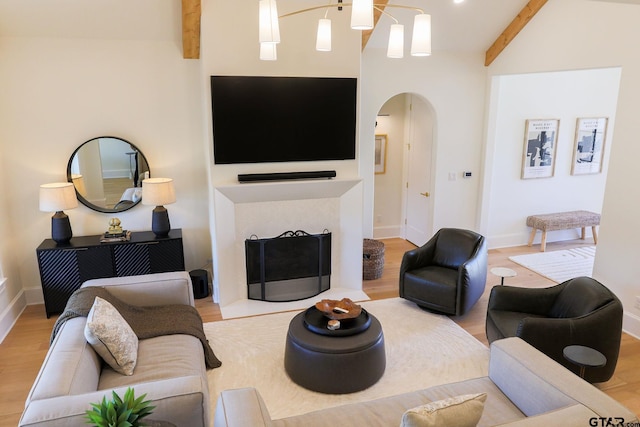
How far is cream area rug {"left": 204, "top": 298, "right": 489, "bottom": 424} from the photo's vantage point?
337cm

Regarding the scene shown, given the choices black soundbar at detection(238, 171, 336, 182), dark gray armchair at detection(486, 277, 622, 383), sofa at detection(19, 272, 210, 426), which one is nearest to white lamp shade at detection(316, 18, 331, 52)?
black soundbar at detection(238, 171, 336, 182)

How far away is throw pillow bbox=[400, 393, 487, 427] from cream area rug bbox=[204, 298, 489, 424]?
1426mm

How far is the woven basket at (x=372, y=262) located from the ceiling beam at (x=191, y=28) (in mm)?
3080

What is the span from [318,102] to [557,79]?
411 cm

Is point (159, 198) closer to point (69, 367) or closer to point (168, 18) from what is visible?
point (168, 18)

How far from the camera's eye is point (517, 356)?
268cm

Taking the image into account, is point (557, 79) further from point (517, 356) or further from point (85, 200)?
point (85, 200)

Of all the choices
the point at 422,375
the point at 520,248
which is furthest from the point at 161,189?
the point at 520,248

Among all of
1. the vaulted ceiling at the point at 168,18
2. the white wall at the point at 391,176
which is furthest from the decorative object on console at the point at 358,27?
the white wall at the point at 391,176

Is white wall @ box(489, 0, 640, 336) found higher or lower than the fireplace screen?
higher

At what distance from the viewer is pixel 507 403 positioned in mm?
2623

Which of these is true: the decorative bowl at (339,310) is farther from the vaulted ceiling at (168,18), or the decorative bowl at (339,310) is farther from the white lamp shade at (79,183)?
the white lamp shade at (79,183)

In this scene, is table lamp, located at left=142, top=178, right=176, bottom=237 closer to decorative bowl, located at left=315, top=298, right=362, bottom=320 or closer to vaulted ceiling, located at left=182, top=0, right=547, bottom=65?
vaulted ceiling, located at left=182, top=0, right=547, bottom=65

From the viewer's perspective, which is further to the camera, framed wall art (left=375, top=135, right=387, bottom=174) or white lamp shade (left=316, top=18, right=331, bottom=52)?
framed wall art (left=375, top=135, right=387, bottom=174)
